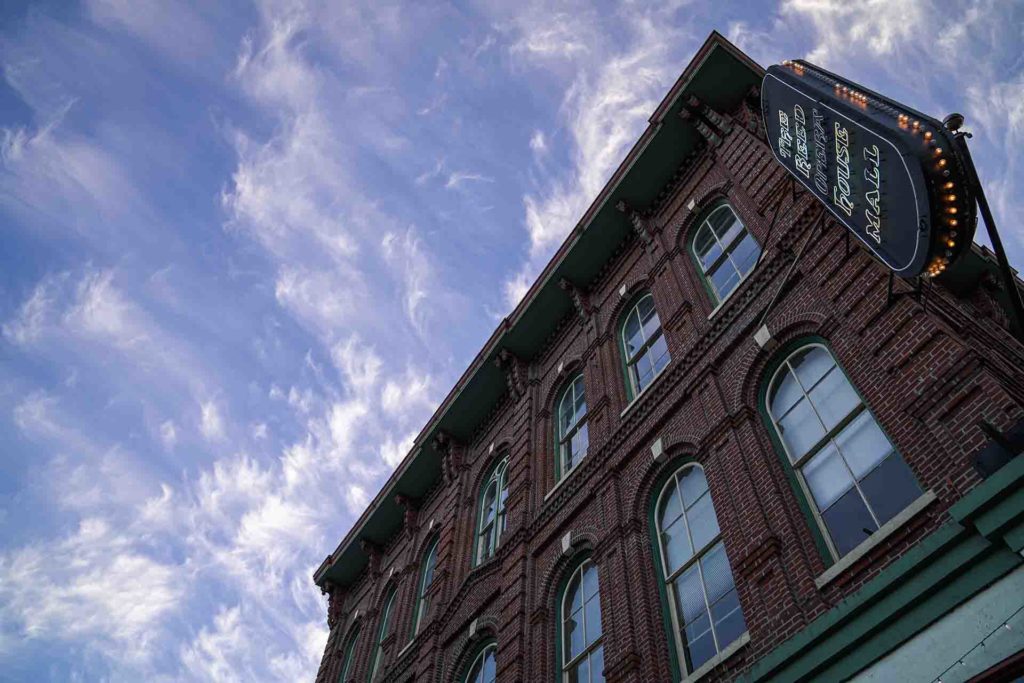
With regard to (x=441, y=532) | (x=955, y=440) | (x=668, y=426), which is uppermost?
(x=441, y=532)

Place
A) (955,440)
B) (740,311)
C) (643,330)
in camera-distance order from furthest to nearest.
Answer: (643,330) < (740,311) < (955,440)

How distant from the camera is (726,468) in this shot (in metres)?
10.9

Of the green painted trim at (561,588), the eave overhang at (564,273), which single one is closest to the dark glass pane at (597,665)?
the green painted trim at (561,588)

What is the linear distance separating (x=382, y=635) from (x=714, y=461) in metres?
13.5

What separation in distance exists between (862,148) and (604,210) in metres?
10.6

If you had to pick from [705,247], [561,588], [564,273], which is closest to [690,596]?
[561,588]

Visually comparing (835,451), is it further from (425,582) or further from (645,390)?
(425,582)

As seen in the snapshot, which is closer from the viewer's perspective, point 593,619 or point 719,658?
point 719,658

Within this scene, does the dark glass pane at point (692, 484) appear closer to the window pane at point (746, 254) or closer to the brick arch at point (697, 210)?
the window pane at point (746, 254)

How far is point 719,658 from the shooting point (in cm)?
896

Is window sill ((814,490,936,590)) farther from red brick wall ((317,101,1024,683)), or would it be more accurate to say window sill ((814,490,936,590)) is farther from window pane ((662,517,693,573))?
window pane ((662,517,693,573))

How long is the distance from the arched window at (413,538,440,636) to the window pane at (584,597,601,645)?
21.4ft

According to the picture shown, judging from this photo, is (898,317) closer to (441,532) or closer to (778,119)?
(778,119)

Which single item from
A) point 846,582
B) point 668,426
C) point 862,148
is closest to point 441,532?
point 668,426
